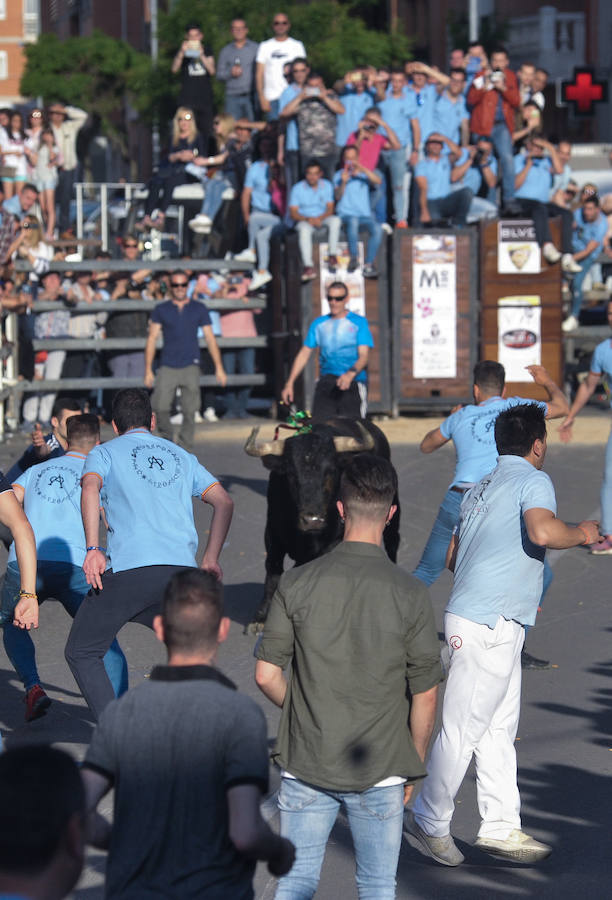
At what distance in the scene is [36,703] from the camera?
7.52 meters

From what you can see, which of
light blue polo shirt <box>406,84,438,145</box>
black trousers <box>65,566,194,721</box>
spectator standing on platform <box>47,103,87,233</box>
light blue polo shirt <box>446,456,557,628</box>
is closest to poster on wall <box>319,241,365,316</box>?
light blue polo shirt <box>406,84,438,145</box>

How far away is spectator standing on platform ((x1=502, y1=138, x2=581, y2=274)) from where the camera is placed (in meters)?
19.3

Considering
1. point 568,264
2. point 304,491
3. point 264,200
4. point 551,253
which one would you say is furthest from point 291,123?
point 304,491

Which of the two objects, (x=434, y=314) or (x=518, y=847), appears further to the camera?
(x=434, y=314)

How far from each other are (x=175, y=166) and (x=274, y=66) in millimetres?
1987

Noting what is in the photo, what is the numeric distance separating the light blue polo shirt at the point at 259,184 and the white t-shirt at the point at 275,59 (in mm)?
1335

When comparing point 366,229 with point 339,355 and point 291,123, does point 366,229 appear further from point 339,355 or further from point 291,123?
point 339,355

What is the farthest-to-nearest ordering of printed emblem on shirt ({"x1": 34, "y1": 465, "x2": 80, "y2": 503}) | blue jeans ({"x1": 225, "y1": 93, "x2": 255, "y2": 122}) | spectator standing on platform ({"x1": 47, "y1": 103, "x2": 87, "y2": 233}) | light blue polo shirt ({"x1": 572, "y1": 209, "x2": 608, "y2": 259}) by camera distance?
blue jeans ({"x1": 225, "y1": 93, "x2": 255, "y2": 122}), spectator standing on platform ({"x1": 47, "y1": 103, "x2": 87, "y2": 233}), light blue polo shirt ({"x1": 572, "y1": 209, "x2": 608, "y2": 259}), printed emblem on shirt ({"x1": 34, "y1": 465, "x2": 80, "y2": 503})

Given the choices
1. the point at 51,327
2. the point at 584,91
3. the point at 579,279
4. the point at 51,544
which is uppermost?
the point at 584,91

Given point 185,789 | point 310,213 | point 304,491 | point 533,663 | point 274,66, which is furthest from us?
point 274,66

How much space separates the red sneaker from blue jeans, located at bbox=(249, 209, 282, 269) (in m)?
12.6

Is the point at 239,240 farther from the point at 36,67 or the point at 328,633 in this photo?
the point at 36,67

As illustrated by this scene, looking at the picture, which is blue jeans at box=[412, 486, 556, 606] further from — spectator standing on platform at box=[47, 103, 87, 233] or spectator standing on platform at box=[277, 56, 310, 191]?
spectator standing on platform at box=[47, 103, 87, 233]

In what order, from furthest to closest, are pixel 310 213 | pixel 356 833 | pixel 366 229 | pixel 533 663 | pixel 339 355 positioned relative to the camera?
pixel 366 229, pixel 310 213, pixel 339 355, pixel 533 663, pixel 356 833
